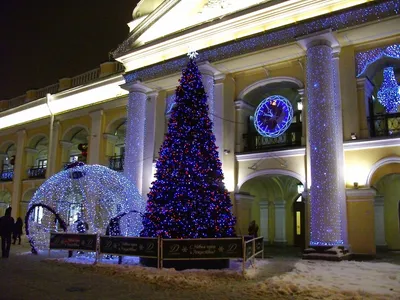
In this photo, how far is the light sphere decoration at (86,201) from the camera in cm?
1502

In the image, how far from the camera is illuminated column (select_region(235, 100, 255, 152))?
60.8 ft

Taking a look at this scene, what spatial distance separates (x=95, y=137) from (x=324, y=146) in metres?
14.8

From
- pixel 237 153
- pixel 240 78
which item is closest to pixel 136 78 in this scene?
pixel 240 78

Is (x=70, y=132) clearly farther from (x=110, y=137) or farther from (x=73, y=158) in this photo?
(x=110, y=137)

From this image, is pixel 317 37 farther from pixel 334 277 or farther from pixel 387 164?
pixel 334 277

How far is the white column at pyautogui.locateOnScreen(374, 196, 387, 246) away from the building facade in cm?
4

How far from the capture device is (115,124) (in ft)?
81.8

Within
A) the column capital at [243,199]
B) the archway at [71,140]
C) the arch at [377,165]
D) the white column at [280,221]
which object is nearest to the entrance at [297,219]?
the white column at [280,221]

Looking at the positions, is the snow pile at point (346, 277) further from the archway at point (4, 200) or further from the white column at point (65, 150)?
the archway at point (4, 200)

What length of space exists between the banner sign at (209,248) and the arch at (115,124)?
14912 millimetres

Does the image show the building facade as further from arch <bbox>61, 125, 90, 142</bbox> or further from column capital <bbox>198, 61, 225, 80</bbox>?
arch <bbox>61, 125, 90, 142</bbox>

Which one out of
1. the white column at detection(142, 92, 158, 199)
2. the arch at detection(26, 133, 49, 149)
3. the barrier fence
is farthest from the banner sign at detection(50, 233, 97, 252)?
the arch at detection(26, 133, 49, 149)

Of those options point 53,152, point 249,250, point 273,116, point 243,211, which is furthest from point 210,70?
point 53,152

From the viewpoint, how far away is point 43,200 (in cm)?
1558
